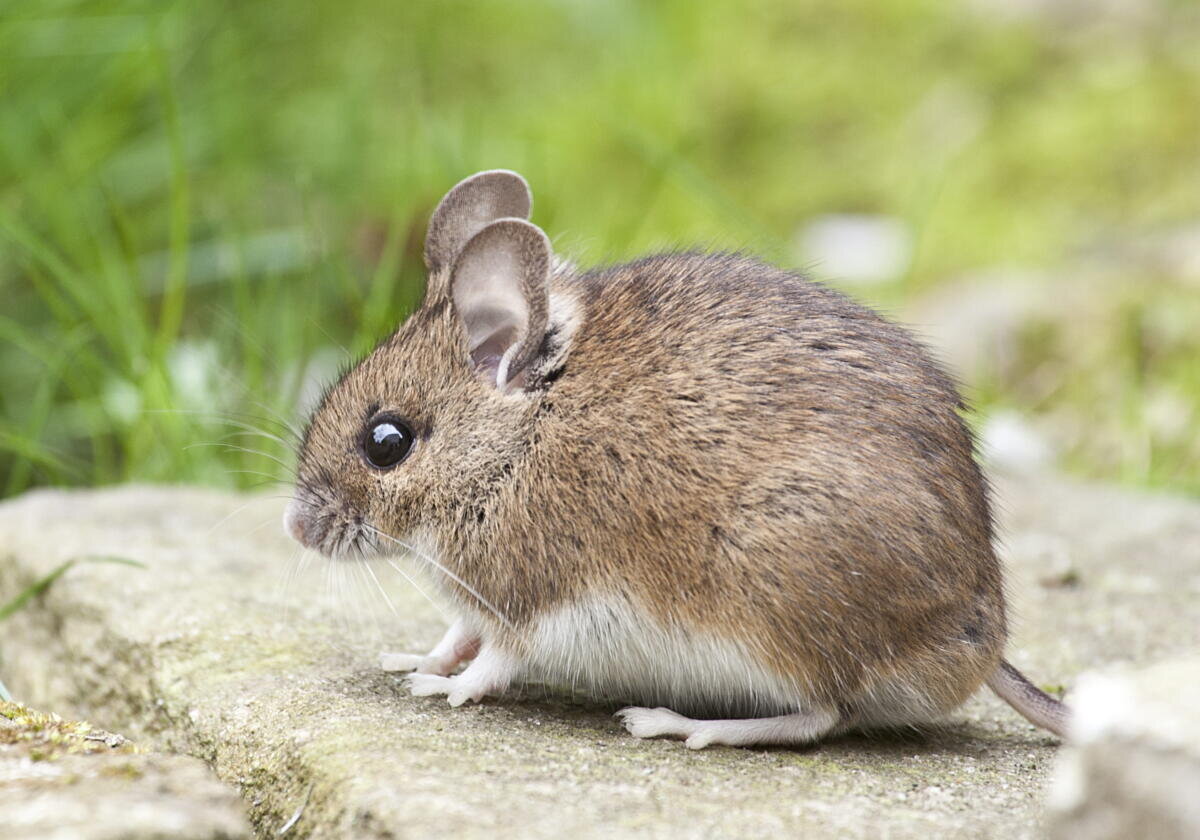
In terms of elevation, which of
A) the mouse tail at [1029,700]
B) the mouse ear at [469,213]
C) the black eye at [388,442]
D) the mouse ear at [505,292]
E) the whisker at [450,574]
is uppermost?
the mouse ear at [469,213]

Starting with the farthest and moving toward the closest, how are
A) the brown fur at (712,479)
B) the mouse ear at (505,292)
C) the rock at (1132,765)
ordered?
the mouse ear at (505,292), the brown fur at (712,479), the rock at (1132,765)

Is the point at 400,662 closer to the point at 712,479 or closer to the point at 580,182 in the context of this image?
the point at 712,479

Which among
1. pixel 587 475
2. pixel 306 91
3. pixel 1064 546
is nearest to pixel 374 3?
pixel 306 91

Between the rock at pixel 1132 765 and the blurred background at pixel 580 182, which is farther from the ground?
the blurred background at pixel 580 182

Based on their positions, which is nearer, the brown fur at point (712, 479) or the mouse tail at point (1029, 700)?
the brown fur at point (712, 479)

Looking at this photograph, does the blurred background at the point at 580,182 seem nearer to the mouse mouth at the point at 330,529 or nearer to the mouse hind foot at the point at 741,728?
the mouse mouth at the point at 330,529

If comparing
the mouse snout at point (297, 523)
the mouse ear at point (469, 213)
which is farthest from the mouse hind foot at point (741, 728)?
the mouse ear at point (469, 213)
